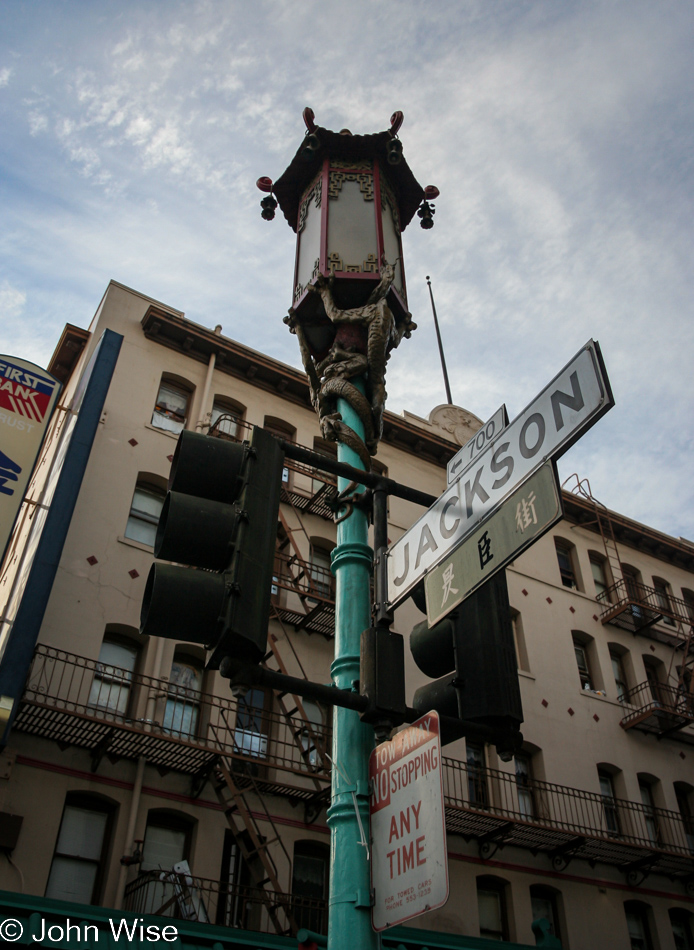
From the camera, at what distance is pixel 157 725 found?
46.5 feet

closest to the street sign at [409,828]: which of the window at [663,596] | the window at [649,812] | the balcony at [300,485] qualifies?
the balcony at [300,485]

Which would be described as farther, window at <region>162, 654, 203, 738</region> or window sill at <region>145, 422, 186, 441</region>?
window sill at <region>145, 422, 186, 441</region>

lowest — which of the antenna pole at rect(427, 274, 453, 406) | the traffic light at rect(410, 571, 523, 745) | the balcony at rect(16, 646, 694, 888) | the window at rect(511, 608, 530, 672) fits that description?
the traffic light at rect(410, 571, 523, 745)

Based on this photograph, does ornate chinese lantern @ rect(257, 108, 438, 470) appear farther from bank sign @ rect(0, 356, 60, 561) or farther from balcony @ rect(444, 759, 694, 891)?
balcony @ rect(444, 759, 694, 891)

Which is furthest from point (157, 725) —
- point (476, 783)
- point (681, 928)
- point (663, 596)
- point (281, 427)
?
point (663, 596)

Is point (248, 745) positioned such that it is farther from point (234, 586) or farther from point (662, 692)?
point (662, 692)

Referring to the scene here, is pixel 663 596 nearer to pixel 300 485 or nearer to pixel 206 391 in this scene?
pixel 300 485

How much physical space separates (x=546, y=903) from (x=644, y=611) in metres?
11.3

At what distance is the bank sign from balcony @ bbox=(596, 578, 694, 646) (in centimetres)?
1832

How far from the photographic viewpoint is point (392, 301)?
7.54 m

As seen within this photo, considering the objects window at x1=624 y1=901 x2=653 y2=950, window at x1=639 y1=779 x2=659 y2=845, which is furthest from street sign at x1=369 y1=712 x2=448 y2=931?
window at x1=639 y1=779 x2=659 y2=845

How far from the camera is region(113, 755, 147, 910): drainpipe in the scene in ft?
42.3

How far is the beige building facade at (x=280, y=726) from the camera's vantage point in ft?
44.8

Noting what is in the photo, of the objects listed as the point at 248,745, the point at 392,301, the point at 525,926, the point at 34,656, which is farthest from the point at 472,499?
the point at 525,926
